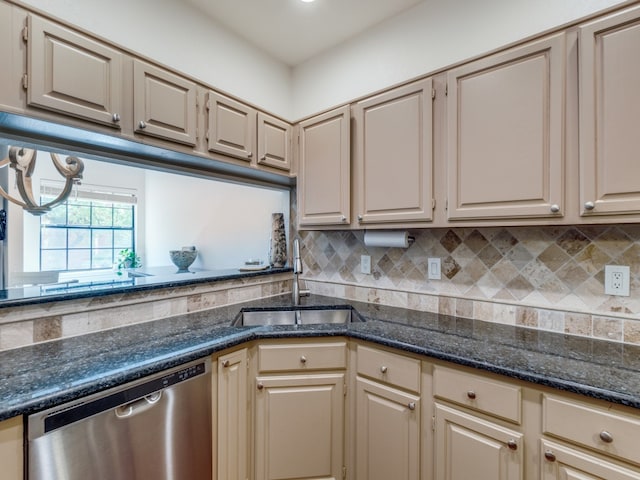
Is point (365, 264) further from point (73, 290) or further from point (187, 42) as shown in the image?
point (187, 42)

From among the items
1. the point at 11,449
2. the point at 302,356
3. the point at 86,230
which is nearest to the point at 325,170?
the point at 302,356

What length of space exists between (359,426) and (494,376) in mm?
701

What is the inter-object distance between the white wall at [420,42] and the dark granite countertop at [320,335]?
1.38m

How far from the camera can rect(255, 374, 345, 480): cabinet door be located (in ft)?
4.93

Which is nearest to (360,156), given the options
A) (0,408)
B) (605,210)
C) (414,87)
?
(414,87)

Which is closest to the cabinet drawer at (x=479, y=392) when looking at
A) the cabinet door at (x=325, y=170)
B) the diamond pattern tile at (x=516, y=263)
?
the diamond pattern tile at (x=516, y=263)

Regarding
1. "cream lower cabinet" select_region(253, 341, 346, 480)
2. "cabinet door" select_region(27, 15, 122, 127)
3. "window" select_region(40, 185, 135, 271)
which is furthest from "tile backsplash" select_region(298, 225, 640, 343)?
"window" select_region(40, 185, 135, 271)

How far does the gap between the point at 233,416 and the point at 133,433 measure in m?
0.44

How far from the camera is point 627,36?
1088mm

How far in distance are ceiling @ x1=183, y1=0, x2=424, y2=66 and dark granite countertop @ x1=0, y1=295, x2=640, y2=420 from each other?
5.82 ft

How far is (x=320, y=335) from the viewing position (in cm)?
152

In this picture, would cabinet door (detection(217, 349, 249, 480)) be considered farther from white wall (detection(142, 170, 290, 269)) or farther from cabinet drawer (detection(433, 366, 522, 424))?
white wall (detection(142, 170, 290, 269))

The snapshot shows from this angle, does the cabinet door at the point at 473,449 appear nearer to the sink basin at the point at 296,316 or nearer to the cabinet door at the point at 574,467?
the cabinet door at the point at 574,467

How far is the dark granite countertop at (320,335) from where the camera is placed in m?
0.94
